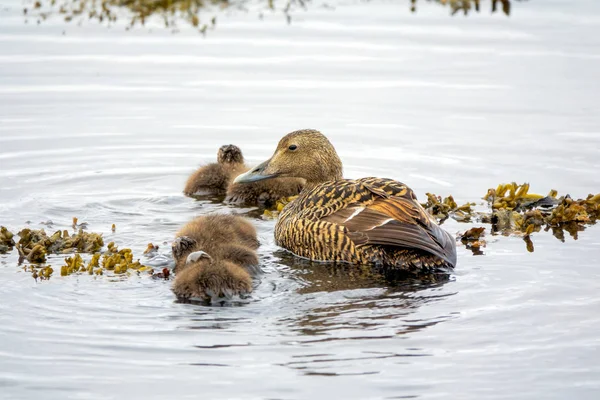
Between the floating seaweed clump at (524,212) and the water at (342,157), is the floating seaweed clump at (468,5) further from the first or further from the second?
the floating seaweed clump at (524,212)

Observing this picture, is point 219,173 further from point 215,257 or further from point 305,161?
point 215,257

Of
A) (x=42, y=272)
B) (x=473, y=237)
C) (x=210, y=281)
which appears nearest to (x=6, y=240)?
(x=42, y=272)

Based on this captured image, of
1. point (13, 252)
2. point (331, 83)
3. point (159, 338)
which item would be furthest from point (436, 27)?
point (159, 338)

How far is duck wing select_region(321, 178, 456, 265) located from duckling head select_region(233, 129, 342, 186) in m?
1.08

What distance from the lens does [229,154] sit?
10859 mm

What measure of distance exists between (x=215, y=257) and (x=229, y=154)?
9.85 feet

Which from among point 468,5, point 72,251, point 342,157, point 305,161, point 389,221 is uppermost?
point 468,5

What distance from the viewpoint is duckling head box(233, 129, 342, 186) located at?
31.6 ft

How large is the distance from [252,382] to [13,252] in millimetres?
3122

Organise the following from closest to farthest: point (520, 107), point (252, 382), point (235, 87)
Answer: point (252, 382) < point (520, 107) < point (235, 87)

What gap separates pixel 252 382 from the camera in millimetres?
6023

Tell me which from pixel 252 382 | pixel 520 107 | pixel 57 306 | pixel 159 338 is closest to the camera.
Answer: pixel 252 382

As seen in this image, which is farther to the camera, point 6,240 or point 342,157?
point 342,157

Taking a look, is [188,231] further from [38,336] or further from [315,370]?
[315,370]
